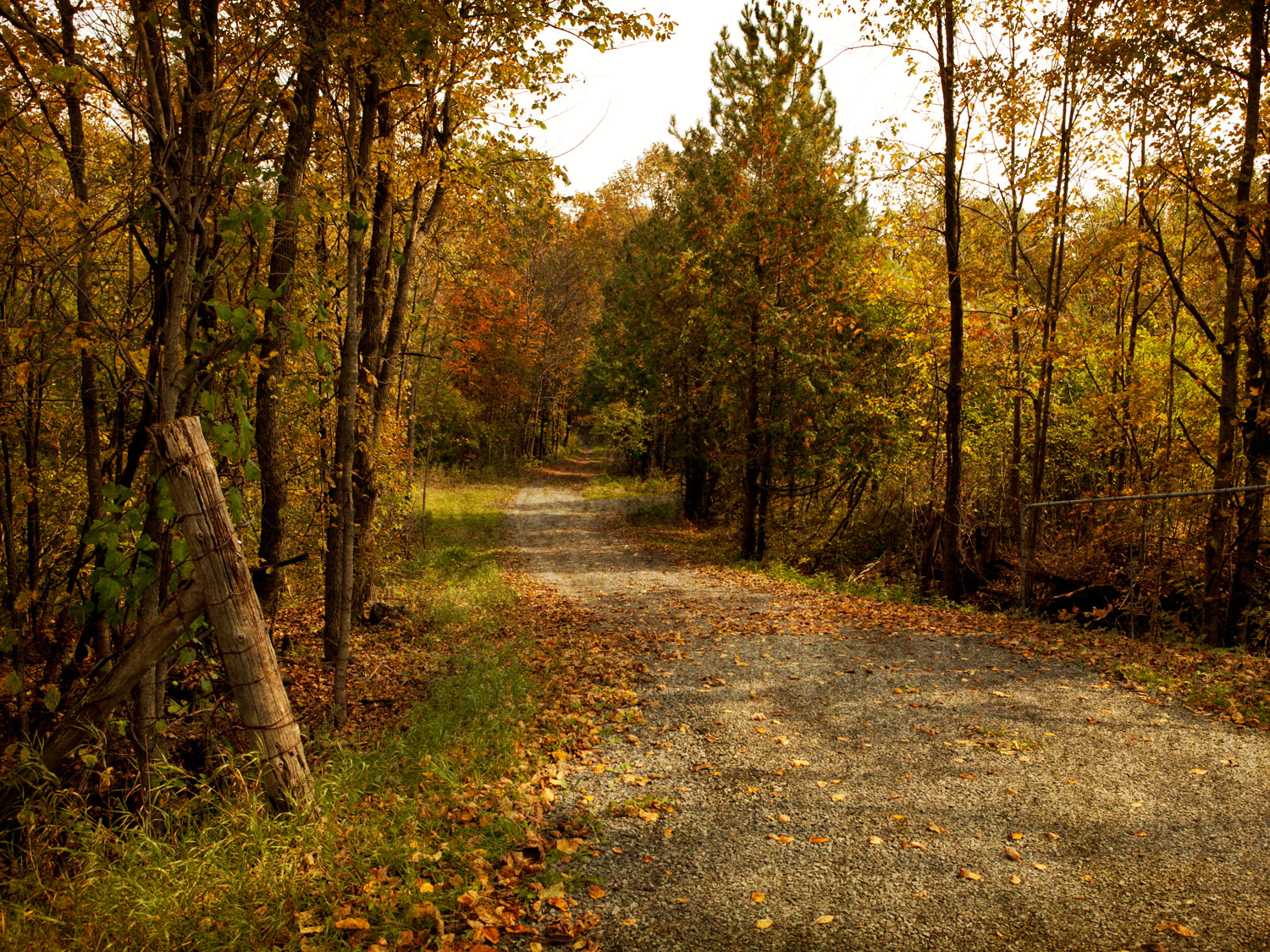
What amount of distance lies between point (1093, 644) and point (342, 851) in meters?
7.32

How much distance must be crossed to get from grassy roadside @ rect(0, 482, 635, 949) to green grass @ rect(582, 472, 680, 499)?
21.5 meters

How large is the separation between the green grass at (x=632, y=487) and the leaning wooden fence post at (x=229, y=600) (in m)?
23.1

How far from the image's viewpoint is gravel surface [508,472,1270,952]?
10.2 feet

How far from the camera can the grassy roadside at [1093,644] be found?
577 centimetres

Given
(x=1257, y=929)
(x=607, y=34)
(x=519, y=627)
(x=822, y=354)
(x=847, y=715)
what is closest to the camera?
(x=1257, y=929)

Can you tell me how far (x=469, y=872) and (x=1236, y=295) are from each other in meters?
11.0

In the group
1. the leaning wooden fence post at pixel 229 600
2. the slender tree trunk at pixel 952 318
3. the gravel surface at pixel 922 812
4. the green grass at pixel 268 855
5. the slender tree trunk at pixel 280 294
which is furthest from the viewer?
the slender tree trunk at pixel 952 318

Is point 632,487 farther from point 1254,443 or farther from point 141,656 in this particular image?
point 141,656

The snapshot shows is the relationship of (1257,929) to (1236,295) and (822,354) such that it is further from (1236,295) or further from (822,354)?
(822,354)

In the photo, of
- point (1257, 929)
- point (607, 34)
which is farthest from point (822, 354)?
point (1257, 929)

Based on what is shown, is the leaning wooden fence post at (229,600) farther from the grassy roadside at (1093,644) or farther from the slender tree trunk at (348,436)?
the grassy roadside at (1093,644)

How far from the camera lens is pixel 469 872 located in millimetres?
3389

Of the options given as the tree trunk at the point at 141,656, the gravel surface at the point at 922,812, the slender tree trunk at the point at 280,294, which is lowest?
the gravel surface at the point at 922,812

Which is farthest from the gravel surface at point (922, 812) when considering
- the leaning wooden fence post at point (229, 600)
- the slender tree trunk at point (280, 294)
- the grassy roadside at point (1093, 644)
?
the slender tree trunk at point (280, 294)
